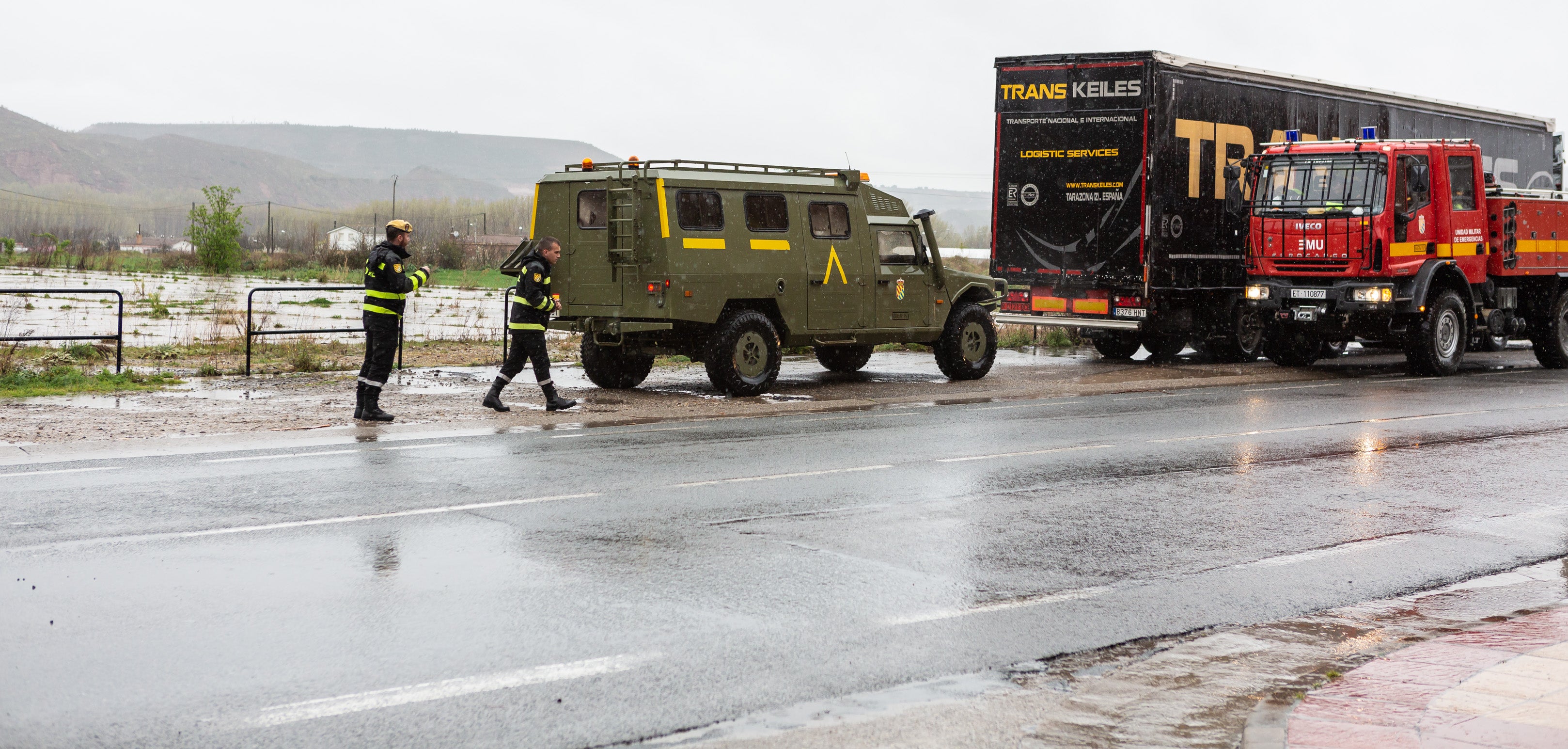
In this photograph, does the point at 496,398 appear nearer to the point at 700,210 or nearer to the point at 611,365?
the point at 611,365

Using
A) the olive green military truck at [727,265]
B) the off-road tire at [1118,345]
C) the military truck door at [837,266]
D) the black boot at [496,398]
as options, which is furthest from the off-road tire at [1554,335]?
the black boot at [496,398]

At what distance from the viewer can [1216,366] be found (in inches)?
849

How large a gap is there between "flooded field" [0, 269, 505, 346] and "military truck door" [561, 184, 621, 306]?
2.46 meters

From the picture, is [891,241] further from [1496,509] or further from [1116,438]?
→ [1496,509]

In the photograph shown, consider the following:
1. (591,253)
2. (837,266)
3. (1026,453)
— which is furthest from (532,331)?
(1026,453)

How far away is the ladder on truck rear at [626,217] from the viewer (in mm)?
15219

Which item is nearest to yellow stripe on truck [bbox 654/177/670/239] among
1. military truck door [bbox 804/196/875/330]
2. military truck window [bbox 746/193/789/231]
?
military truck window [bbox 746/193/789/231]

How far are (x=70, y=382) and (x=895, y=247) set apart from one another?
980 cm

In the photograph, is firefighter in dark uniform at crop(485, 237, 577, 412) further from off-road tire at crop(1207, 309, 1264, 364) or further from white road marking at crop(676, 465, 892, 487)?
off-road tire at crop(1207, 309, 1264, 364)

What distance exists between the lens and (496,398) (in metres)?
14.1

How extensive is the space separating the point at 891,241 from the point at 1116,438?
5649 millimetres

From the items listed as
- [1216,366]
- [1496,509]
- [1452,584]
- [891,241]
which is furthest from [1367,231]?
[1452,584]

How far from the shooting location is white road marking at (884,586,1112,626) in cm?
610

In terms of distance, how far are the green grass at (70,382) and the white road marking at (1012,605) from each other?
1206 centimetres
